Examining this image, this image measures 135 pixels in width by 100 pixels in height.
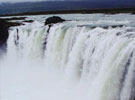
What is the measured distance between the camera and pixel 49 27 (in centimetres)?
2831

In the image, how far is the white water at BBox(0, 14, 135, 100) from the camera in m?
14.9

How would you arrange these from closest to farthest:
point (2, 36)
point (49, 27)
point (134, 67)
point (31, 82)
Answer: point (134, 67), point (31, 82), point (49, 27), point (2, 36)

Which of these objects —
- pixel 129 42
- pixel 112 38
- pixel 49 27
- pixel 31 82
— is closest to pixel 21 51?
pixel 49 27

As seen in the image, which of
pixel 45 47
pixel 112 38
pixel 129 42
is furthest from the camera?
pixel 45 47

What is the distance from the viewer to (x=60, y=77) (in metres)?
22.5

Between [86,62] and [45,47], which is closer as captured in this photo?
[86,62]

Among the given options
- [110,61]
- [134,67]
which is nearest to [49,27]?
[110,61]

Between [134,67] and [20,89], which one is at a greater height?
[134,67]

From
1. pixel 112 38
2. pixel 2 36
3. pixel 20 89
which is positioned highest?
pixel 112 38

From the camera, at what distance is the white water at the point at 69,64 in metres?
14.9

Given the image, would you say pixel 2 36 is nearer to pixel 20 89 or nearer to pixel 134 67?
pixel 20 89

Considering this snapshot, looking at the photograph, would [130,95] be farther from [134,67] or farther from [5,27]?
[5,27]

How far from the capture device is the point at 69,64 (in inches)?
850

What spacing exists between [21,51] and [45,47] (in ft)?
13.0
